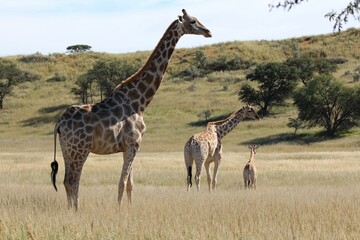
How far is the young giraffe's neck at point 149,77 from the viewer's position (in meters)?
11.7

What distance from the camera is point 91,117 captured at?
428 inches

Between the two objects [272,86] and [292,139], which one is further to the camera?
[272,86]

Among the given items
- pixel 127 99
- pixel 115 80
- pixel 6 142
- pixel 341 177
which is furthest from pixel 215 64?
pixel 127 99

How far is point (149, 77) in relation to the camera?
12.1m

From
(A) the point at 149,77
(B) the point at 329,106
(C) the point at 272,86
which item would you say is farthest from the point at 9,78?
(A) the point at 149,77

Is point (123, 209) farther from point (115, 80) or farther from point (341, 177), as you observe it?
point (115, 80)

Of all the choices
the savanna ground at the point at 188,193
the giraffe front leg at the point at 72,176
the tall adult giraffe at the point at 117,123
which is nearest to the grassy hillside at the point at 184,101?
the savanna ground at the point at 188,193

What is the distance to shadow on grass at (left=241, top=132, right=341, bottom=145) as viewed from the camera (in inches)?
2046

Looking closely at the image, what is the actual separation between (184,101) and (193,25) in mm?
59892

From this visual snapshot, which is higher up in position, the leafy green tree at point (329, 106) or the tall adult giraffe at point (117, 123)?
the tall adult giraffe at point (117, 123)

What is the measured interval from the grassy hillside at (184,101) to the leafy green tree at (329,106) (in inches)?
48.9

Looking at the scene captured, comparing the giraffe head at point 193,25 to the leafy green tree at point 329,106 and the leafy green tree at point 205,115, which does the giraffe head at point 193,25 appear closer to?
the leafy green tree at point 329,106

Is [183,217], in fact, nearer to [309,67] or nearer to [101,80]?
[309,67]

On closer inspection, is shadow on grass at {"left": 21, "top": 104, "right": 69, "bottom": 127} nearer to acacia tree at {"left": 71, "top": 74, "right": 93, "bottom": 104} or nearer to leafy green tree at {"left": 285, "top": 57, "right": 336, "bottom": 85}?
acacia tree at {"left": 71, "top": 74, "right": 93, "bottom": 104}
